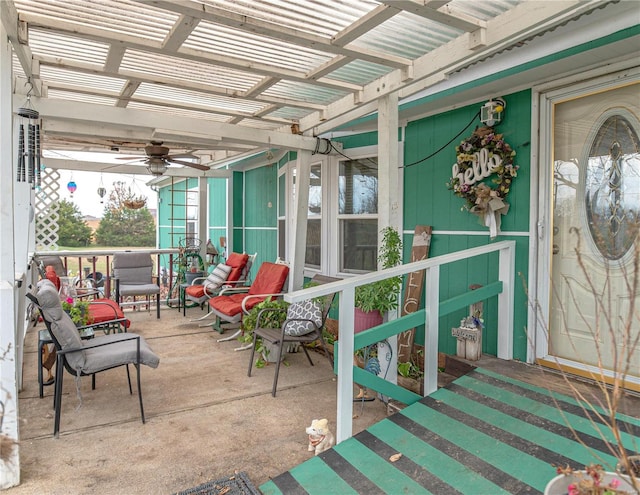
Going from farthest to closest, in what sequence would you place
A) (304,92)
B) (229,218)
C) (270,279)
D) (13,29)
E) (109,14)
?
1. (229,218)
2. (270,279)
3. (304,92)
4. (109,14)
5. (13,29)

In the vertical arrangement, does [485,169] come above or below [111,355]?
above

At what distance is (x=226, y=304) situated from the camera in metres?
5.12

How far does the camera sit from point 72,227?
54.3 feet

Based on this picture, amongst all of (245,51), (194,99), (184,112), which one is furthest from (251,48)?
(184,112)

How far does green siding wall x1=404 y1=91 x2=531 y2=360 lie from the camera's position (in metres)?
3.28

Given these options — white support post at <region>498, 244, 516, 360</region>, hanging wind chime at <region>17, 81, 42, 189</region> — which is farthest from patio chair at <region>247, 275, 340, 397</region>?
hanging wind chime at <region>17, 81, 42, 189</region>

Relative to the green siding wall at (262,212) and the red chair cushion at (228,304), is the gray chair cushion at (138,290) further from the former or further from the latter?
the green siding wall at (262,212)

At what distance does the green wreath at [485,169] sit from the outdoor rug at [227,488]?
261 centimetres

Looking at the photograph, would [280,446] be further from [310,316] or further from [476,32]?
[476,32]

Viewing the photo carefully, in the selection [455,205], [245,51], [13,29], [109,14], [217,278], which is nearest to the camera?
[13,29]

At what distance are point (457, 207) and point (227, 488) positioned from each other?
112 inches

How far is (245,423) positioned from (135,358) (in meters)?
0.88

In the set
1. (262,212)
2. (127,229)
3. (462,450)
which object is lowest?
(462,450)

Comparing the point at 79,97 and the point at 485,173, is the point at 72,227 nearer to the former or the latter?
the point at 79,97
